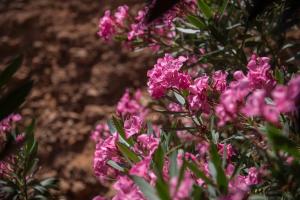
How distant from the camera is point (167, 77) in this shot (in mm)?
1233

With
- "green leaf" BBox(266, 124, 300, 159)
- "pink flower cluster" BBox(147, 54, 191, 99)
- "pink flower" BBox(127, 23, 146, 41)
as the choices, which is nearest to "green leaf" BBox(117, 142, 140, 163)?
"pink flower cluster" BBox(147, 54, 191, 99)

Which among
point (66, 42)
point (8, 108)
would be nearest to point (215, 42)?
point (8, 108)

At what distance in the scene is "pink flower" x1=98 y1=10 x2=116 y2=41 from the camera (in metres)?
1.99

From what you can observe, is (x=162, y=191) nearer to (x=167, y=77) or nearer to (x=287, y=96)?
(x=287, y=96)

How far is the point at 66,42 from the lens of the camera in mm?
4570

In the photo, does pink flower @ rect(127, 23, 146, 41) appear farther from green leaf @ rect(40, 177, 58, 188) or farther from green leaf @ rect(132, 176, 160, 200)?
green leaf @ rect(132, 176, 160, 200)

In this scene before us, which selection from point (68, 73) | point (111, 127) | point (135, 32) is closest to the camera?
point (111, 127)

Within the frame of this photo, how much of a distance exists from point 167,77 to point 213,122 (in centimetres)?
22

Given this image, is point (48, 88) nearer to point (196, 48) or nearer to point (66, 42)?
point (66, 42)

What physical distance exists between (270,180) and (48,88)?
344 cm

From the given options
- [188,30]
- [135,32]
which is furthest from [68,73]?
[188,30]

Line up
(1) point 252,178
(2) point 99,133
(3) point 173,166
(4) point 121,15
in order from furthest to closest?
(2) point 99,133, (4) point 121,15, (1) point 252,178, (3) point 173,166

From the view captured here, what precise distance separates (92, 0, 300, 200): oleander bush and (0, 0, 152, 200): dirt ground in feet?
5.74

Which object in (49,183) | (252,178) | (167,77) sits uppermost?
(167,77)
